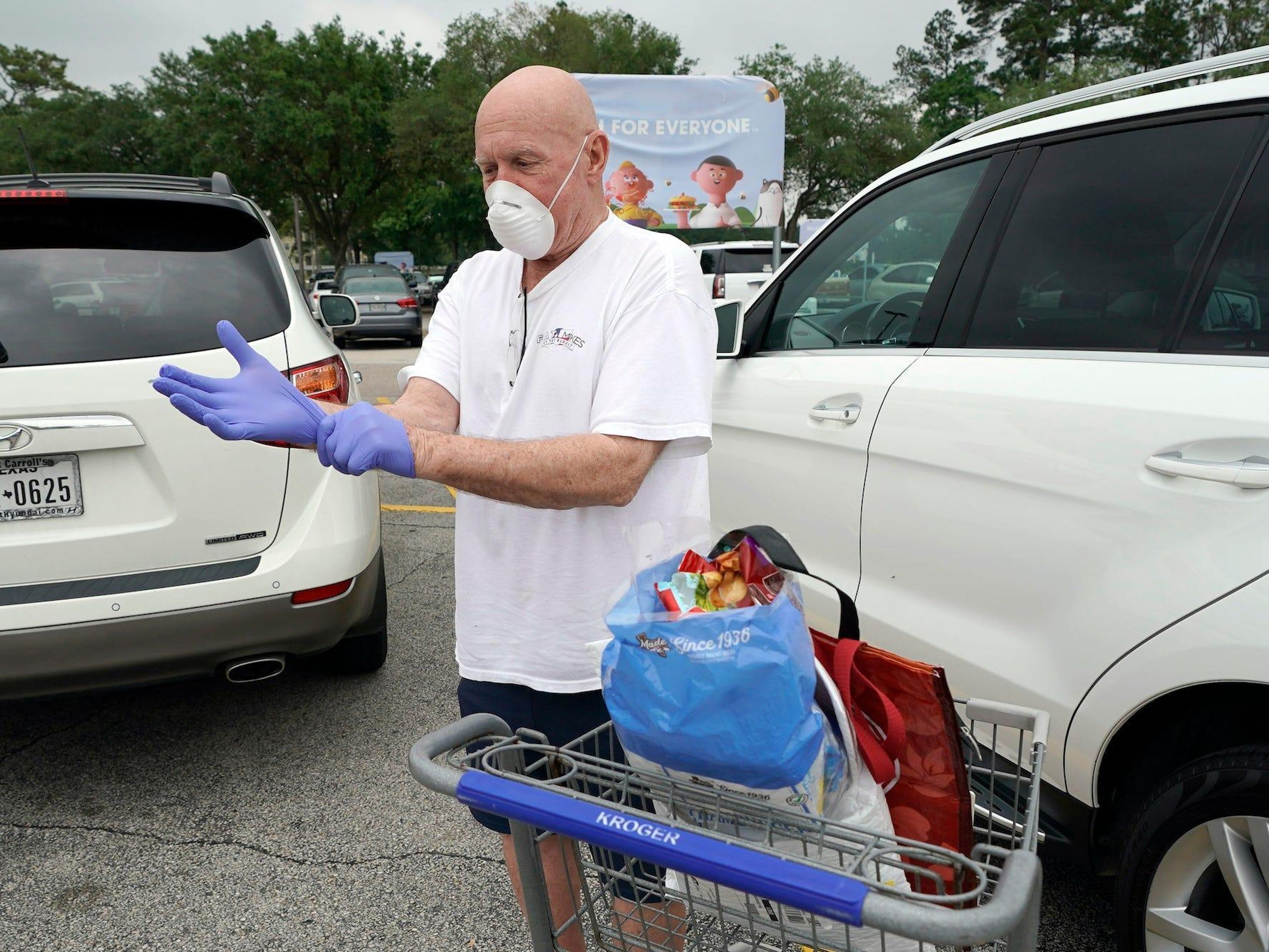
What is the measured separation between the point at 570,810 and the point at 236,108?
132 feet

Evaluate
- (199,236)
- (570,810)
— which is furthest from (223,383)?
(199,236)

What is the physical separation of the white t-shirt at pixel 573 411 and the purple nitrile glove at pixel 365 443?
0.21 m

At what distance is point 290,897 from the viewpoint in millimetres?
2594

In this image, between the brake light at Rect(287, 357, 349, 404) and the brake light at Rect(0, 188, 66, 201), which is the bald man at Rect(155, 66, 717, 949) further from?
the brake light at Rect(0, 188, 66, 201)

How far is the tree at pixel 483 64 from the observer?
3512 cm

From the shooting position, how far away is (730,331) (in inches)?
126

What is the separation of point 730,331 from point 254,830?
2089 mm

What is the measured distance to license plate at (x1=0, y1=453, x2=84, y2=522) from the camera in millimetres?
2736

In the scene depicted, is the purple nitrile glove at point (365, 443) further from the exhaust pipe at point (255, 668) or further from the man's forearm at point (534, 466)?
the exhaust pipe at point (255, 668)

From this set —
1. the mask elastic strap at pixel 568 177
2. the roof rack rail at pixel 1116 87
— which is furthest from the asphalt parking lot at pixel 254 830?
the roof rack rail at pixel 1116 87

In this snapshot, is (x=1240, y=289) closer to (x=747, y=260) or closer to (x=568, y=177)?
(x=568, y=177)

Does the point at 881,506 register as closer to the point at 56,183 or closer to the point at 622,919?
the point at 622,919

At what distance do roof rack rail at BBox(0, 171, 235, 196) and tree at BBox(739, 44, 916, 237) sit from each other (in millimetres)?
35166

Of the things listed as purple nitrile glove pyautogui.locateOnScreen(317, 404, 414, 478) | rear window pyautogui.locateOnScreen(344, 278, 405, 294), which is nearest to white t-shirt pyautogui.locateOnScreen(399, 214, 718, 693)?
purple nitrile glove pyautogui.locateOnScreen(317, 404, 414, 478)
